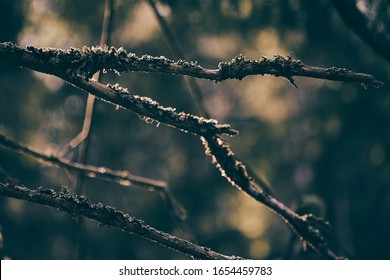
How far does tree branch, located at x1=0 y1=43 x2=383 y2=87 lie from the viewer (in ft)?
6.97

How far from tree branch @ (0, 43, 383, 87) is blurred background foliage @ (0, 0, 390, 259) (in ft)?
8.28

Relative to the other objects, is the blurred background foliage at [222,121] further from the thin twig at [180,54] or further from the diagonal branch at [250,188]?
the diagonal branch at [250,188]

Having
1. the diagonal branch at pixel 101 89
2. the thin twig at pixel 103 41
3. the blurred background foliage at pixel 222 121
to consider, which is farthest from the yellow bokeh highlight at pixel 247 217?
the diagonal branch at pixel 101 89

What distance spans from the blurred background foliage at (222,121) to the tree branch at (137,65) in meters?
2.52

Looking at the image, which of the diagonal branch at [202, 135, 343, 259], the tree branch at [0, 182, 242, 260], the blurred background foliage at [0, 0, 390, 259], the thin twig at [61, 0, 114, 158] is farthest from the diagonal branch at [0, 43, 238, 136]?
the blurred background foliage at [0, 0, 390, 259]

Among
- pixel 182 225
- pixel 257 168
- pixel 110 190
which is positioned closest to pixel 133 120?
pixel 110 190

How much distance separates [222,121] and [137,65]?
6.85 metres

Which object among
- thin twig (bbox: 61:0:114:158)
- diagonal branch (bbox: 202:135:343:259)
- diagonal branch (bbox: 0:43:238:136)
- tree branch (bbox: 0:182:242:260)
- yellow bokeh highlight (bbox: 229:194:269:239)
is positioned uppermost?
yellow bokeh highlight (bbox: 229:194:269:239)

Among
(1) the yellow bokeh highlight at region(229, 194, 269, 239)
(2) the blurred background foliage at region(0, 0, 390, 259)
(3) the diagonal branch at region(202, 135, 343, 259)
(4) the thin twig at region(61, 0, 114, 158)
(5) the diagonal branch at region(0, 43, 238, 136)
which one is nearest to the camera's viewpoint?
(5) the diagonal branch at region(0, 43, 238, 136)

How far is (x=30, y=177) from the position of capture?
8.66 metres

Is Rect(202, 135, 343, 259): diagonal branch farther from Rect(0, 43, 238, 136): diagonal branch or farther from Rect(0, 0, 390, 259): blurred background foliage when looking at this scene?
Rect(0, 0, 390, 259): blurred background foliage

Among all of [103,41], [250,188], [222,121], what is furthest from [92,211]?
[222,121]

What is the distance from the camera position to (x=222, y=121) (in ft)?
29.5

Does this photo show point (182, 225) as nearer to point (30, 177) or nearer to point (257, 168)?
point (257, 168)
